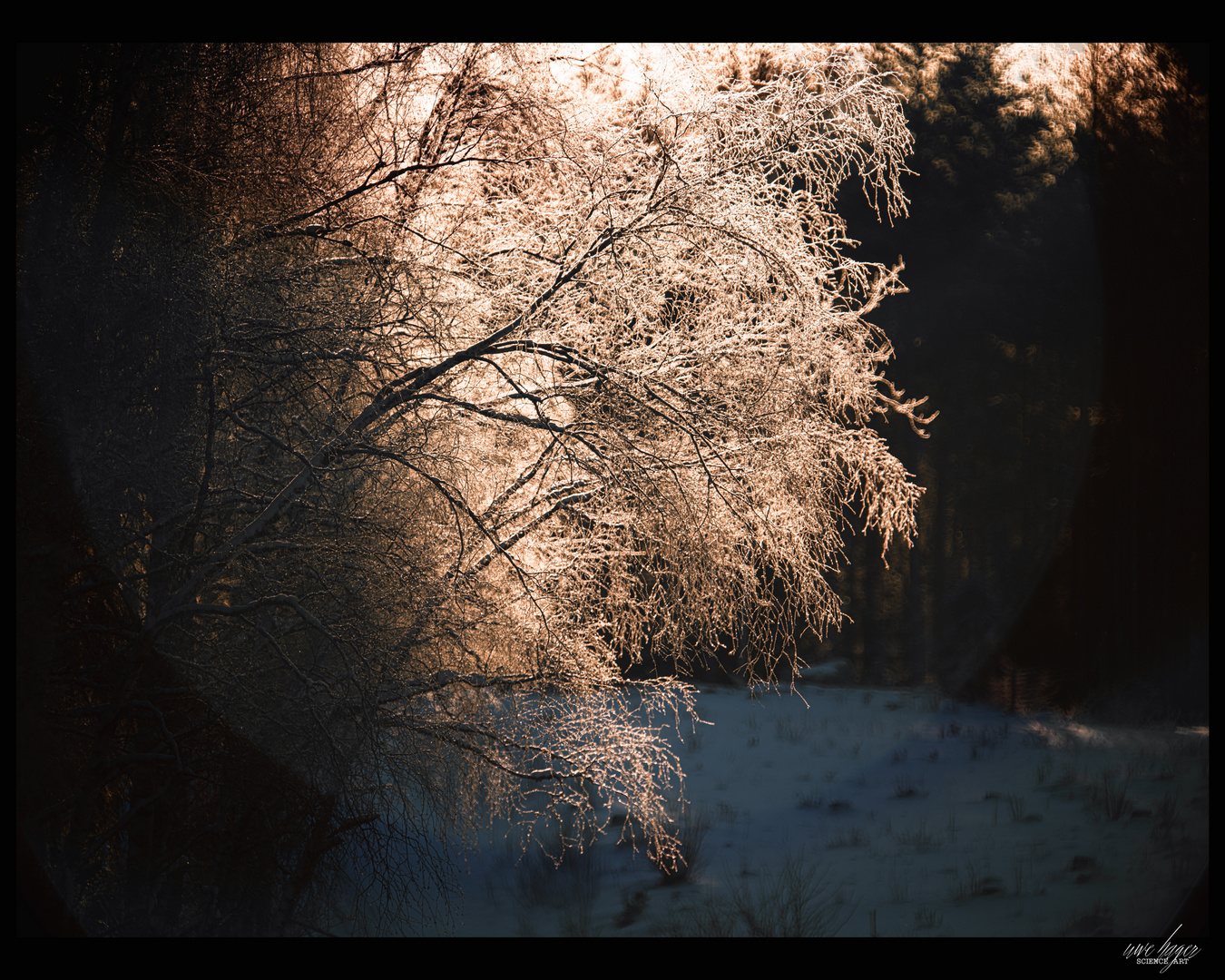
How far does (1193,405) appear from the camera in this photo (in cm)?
948

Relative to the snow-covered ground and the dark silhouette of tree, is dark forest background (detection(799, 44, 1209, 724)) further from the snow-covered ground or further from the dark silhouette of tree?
the snow-covered ground

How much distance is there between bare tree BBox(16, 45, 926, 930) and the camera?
3289 millimetres

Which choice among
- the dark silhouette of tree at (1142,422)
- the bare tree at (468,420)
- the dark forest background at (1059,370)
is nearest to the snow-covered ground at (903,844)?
the bare tree at (468,420)

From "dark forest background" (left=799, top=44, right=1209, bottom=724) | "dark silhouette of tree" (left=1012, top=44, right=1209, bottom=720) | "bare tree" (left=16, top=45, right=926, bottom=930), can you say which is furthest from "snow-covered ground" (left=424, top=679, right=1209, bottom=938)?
"dark forest background" (left=799, top=44, right=1209, bottom=724)

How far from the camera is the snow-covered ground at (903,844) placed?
4703 millimetres

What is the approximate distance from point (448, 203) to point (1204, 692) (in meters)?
10.4

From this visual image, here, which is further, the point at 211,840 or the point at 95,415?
the point at 211,840

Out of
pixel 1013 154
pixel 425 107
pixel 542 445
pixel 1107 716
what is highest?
pixel 1013 154

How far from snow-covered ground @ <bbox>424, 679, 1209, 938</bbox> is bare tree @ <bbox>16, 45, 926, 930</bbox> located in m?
0.84

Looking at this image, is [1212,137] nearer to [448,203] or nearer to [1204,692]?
[448,203]

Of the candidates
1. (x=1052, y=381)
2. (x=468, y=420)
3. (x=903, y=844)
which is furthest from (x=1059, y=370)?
(x=468, y=420)

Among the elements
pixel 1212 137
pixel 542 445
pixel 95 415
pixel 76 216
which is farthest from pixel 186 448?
pixel 1212 137

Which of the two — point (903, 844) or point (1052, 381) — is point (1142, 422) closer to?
point (1052, 381)

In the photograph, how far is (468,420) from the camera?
446 cm
